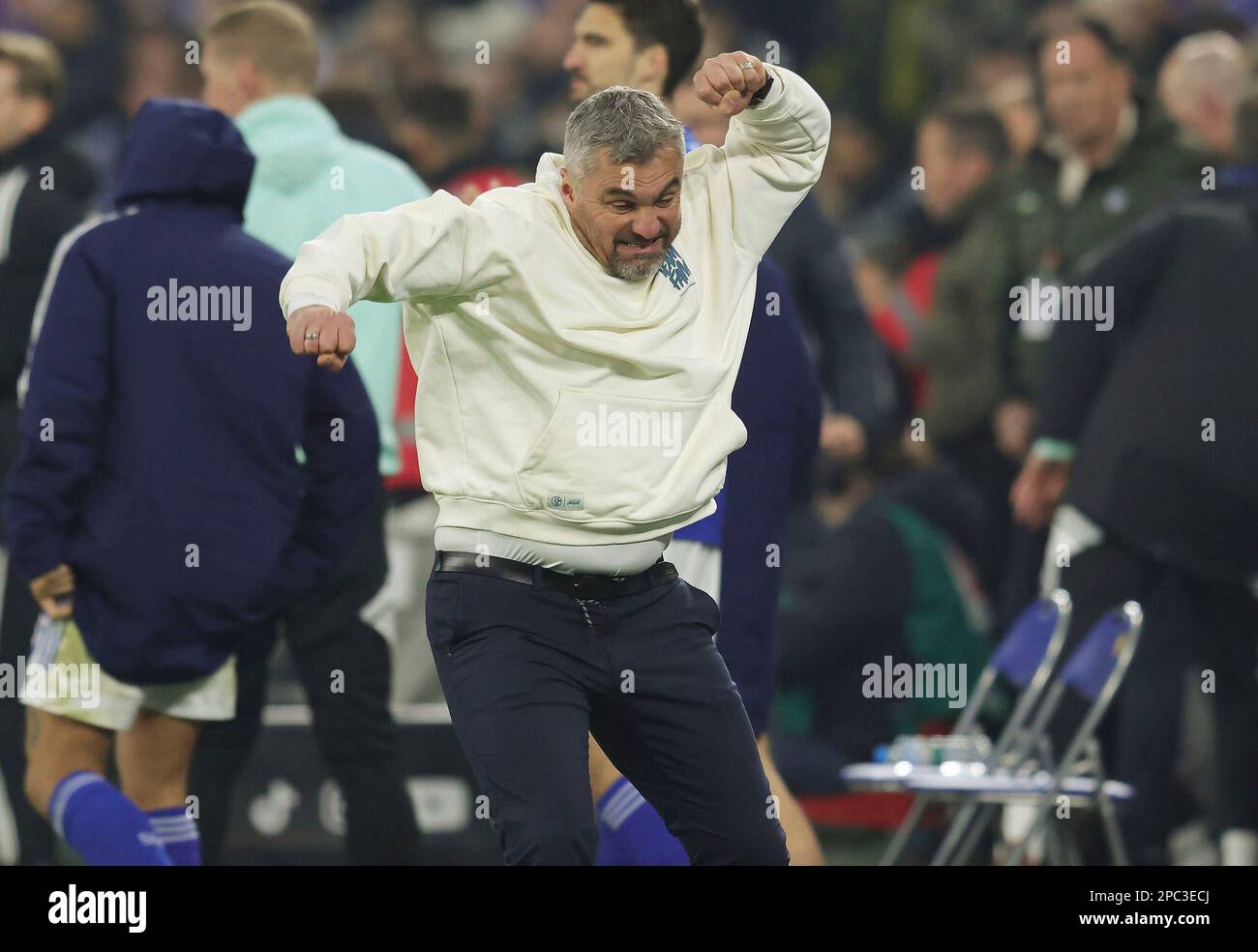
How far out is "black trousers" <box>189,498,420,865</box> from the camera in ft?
20.7

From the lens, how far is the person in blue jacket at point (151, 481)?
5.53m

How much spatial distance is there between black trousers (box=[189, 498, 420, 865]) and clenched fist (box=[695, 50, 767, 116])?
2184 mm

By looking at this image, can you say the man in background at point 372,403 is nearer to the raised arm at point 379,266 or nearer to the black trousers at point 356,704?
the black trousers at point 356,704

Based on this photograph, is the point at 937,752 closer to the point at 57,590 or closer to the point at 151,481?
the point at 151,481

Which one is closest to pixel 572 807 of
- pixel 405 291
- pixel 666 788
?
pixel 666 788

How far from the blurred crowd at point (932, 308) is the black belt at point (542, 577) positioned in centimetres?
195

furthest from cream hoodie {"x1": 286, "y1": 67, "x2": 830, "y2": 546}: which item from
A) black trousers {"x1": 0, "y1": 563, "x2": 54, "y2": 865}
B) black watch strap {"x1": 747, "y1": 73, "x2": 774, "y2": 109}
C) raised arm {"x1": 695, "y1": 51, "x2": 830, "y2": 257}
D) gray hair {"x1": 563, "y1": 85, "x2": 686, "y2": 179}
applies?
black trousers {"x1": 0, "y1": 563, "x2": 54, "y2": 865}

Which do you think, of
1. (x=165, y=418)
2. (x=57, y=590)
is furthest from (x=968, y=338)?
(x=57, y=590)

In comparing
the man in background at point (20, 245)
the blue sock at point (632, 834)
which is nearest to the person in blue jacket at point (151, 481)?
the blue sock at point (632, 834)

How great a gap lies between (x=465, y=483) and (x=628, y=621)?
41 cm

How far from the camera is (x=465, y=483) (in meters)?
4.40

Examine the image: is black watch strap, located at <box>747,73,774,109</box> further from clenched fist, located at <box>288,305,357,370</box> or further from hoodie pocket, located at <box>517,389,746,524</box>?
clenched fist, located at <box>288,305,357,370</box>

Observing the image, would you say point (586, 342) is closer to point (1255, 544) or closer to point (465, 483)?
point (465, 483)
